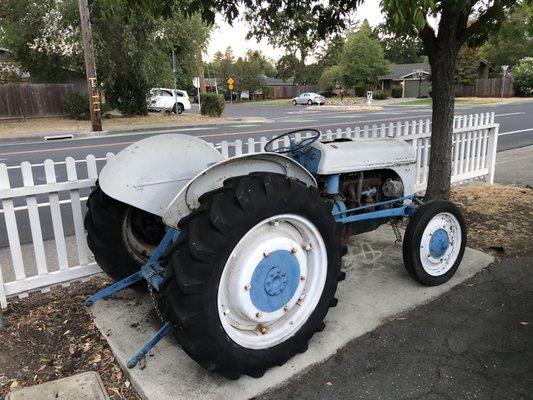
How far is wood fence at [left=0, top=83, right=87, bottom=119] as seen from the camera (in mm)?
24156

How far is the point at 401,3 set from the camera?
8.14 ft

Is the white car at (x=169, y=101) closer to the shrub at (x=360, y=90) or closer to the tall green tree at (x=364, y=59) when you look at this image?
the tall green tree at (x=364, y=59)

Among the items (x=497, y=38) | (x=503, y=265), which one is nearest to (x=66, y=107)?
(x=497, y=38)

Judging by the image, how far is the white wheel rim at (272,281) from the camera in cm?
254

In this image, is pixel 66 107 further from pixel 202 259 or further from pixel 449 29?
pixel 202 259

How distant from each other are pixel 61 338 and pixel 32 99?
2527 cm

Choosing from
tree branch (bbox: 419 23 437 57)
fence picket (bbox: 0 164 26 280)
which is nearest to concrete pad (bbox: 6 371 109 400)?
fence picket (bbox: 0 164 26 280)

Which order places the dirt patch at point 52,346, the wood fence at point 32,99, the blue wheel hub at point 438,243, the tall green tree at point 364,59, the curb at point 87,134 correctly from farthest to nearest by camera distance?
the tall green tree at point 364,59
the wood fence at point 32,99
the curb at point 87,134
the blue wheel hub at point 438,243
the dirt patch at point 52,346

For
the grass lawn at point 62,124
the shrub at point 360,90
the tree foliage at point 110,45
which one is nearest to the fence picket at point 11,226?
the grass lawn at point 62,124

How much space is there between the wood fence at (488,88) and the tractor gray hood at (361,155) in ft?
175

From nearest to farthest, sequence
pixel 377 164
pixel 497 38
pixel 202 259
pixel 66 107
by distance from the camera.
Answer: pixel 202 259 → pixel 377 164 → pixel 497 38 → pixel 66 107

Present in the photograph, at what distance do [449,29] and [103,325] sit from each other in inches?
182

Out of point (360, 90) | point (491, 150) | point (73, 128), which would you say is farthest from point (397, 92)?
point (491, 150)

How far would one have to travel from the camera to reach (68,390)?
264cm
